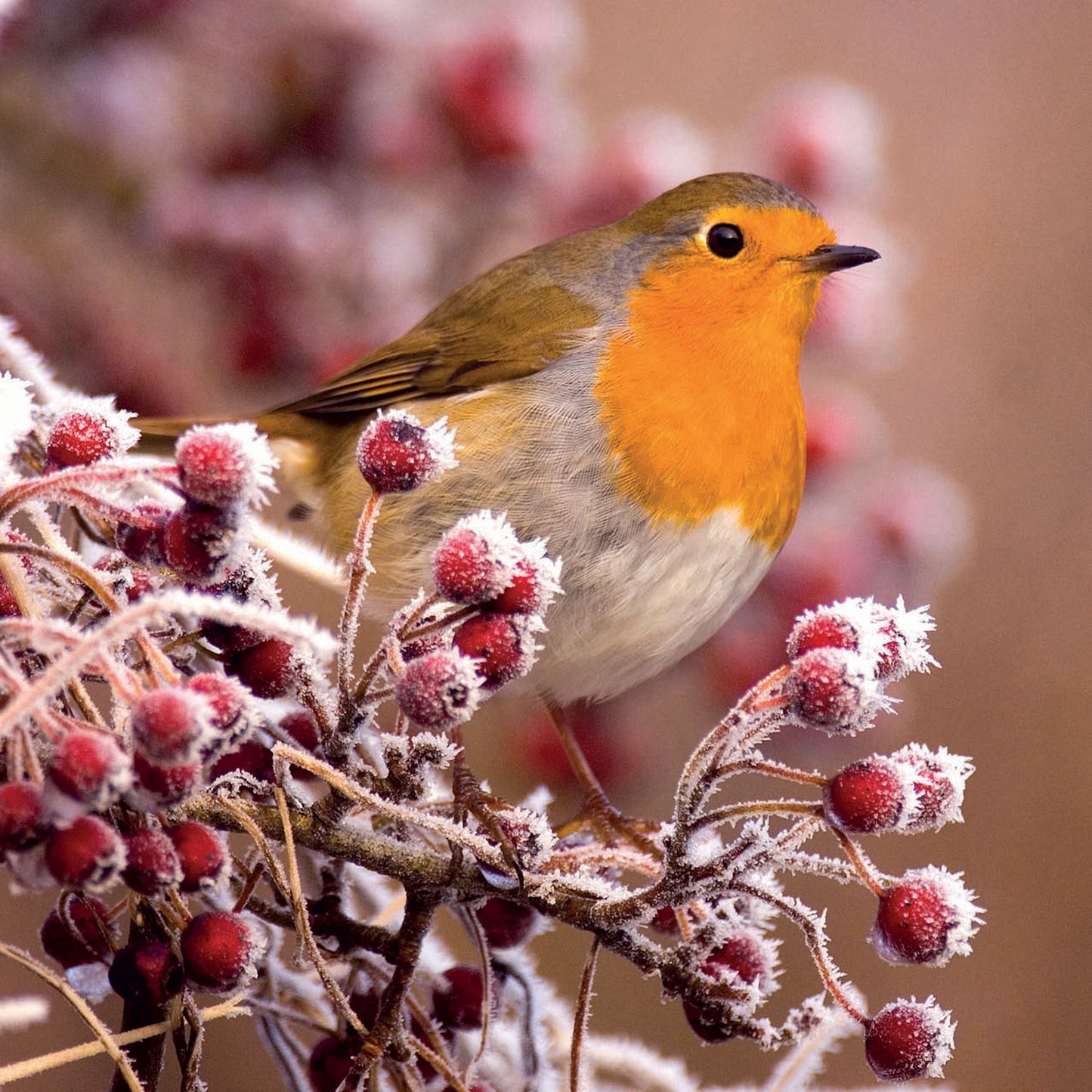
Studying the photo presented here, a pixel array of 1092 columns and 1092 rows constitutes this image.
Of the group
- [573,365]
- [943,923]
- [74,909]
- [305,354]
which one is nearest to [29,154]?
[305,354]

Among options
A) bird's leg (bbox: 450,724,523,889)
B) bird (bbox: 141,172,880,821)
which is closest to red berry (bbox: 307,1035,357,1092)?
bird's leg (bbox: 450,724,523,889)

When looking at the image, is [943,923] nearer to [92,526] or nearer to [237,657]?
[237,657]

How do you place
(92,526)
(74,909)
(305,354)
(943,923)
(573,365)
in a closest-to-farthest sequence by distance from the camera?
(943,923) → (74,909) → (92,526) → (573,365) → (305,354)

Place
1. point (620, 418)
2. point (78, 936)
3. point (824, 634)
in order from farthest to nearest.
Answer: point (620, 418)
point (78, 936)
point (824, 634)

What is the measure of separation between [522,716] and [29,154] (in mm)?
1298

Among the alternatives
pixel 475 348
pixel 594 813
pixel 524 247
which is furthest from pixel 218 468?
pixel 524 247

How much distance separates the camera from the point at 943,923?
0.95 m

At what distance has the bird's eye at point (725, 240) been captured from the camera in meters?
2.19

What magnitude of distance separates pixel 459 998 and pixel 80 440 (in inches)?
21.7

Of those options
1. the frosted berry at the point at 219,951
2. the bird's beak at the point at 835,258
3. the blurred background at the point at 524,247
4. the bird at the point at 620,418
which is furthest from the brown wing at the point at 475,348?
the frosted berry at the point at 219,951

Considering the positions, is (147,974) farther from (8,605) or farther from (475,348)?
(475,348)

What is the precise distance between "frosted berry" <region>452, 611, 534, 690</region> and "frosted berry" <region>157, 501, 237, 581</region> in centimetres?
18

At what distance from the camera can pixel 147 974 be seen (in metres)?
0.97

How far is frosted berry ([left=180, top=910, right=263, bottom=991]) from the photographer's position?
917mm
